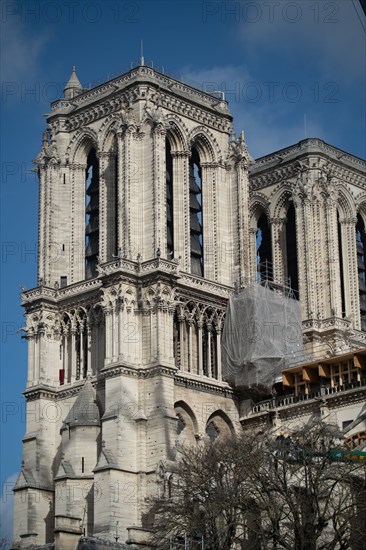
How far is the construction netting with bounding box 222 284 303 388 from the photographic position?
81.3 metres

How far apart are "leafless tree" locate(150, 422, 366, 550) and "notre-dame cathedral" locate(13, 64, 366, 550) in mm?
7736

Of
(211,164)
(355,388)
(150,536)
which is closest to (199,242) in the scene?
(211,164)

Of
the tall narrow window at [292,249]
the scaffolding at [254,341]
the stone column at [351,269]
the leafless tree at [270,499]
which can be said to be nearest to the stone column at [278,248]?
the tall narrow window at [292,249]

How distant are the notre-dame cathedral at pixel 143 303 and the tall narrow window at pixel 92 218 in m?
0.09

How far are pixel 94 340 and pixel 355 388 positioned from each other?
14.3 metres

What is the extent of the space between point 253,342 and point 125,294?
8.31 meters

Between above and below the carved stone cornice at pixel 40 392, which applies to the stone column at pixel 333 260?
above

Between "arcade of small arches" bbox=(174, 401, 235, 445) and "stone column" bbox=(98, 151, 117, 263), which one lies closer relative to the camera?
"arcade of small arches" bbox=(174, 401, 235, 445)

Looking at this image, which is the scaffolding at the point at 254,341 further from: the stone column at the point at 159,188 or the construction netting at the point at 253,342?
the stone column at the point at 159,188

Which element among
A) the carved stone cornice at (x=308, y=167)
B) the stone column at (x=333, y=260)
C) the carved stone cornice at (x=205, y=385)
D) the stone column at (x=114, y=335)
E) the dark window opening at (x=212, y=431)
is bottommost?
the dark window opening at (x=212, y=431)

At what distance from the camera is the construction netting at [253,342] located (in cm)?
8131

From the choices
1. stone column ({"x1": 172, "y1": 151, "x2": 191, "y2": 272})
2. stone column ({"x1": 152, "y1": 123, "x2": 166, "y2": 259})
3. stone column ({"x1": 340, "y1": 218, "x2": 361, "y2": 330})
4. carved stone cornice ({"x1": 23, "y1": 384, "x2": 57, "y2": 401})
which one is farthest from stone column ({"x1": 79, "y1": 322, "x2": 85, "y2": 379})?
stone column ({"x1": 340, "y1": 218, "x2": 361, "y2": 330})

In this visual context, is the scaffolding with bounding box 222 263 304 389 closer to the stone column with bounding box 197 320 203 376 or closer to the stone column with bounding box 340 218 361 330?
the stone column with bounding box 197 320 203 376

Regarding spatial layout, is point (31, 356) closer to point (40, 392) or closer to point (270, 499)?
point (40, 392)
